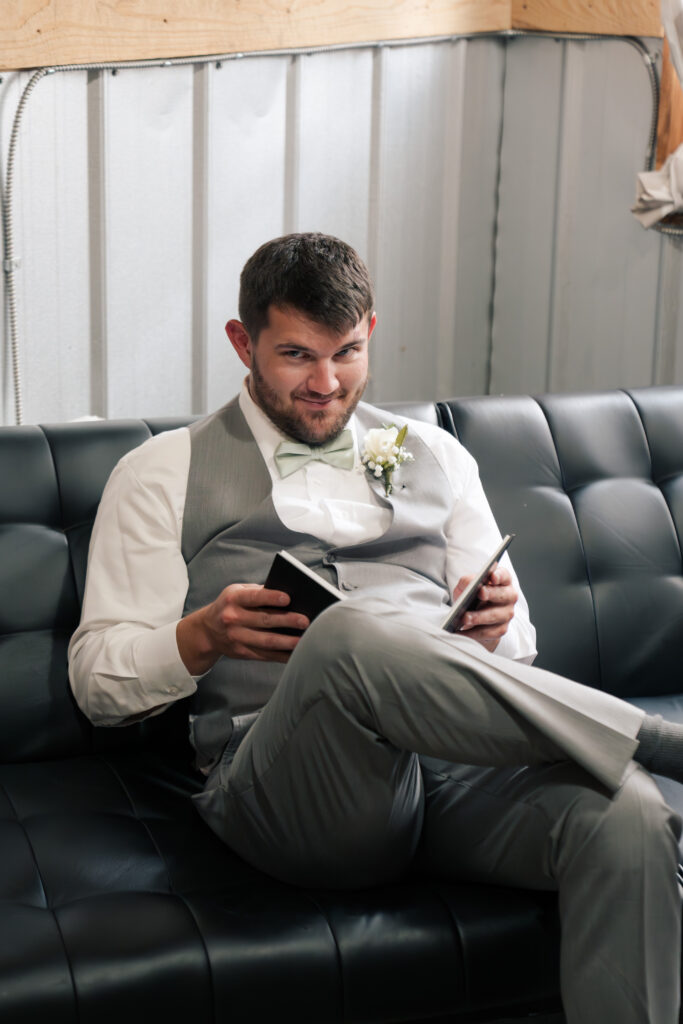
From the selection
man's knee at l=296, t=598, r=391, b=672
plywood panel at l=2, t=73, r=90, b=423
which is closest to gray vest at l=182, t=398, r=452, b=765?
man's knee at l=296, t=598, r=391, b=672

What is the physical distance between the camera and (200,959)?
148cm

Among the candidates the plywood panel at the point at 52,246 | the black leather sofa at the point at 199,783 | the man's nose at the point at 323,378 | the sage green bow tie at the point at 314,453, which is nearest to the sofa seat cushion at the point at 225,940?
the black leather sofa at the point at 199,783

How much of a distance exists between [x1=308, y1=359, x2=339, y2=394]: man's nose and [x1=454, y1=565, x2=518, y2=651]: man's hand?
0.42 metres

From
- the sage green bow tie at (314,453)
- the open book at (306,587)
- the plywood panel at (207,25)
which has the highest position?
the plywood panel at (207,25)

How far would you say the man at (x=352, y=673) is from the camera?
56.9 inches

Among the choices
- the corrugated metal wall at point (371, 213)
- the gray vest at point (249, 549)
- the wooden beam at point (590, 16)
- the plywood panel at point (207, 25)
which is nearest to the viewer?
the gray vest at point (249, 549)

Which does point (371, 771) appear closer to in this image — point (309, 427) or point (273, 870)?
point (273, 870)

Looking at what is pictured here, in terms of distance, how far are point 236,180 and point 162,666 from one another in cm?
169

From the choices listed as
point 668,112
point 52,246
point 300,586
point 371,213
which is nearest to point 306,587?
point 300,586

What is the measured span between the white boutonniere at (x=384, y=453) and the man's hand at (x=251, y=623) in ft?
1.46

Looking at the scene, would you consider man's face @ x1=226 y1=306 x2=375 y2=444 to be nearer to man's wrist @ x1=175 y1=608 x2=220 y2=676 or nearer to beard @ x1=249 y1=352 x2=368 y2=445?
beard @ x1=249 y1=352 x2=368 y2=445

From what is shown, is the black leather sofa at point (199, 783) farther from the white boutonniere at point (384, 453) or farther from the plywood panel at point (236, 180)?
the plywood panel at point (236, 180)

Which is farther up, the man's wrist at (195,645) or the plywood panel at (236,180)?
the plywood panel at (236,180)

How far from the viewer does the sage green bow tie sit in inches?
78.9
